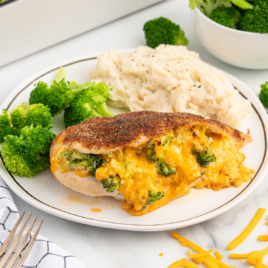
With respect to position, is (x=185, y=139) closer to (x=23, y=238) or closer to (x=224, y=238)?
(x=224, y=238)

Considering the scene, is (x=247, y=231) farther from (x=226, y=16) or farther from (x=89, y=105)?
(x=226, y=16)

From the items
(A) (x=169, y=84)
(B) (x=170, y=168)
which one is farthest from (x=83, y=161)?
(A) (x=169, y=84)

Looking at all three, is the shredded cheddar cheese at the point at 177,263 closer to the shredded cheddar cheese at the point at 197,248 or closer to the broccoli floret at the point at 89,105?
the shredded cheddar cheese at the point at 197,248

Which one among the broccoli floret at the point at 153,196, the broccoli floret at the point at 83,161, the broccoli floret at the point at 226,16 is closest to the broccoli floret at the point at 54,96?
the broccoli floret at the point at 83,161

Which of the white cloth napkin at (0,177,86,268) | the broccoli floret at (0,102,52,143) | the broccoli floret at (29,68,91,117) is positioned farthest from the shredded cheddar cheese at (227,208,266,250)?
the broccoli floret at (29,68,91,117)

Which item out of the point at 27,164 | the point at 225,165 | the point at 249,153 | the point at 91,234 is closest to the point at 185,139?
the point at 225,165

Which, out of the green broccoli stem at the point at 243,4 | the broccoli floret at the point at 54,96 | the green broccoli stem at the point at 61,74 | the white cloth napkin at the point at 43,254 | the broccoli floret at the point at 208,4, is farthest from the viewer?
the broccoli floret at the point at 208,4
